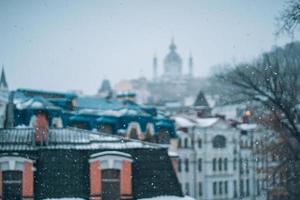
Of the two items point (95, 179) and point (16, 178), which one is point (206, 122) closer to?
point (95, 179)

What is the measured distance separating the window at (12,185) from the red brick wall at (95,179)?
5.61 feet

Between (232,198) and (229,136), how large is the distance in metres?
5.15

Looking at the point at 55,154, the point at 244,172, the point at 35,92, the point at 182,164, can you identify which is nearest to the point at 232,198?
the point at 244,172

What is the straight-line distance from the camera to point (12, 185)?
35.7ft

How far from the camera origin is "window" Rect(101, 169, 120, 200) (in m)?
11.2

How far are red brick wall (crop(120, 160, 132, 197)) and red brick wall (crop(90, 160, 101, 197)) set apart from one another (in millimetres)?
568

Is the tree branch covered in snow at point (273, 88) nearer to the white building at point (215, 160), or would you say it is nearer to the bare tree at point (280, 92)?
the bare tree at point (280, 92)

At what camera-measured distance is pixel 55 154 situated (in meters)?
11.1

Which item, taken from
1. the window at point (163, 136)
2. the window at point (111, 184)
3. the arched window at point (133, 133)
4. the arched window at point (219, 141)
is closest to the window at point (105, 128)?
the arched window at point (133, 133)

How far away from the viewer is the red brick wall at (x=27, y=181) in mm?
10750

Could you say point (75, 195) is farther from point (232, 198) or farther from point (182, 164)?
point (232, 198)

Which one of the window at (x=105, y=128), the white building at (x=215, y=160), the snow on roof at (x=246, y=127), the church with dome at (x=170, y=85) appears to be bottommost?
the white building at (x=215, y=160)

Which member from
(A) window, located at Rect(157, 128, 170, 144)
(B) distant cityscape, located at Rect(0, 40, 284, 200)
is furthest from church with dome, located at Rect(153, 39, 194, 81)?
(A) window, located at Rect(157, 128, 170, 144)

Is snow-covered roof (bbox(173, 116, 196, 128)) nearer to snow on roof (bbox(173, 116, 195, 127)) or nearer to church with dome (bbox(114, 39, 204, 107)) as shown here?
snow on roof (bbox(173, 116, 195, 127))
